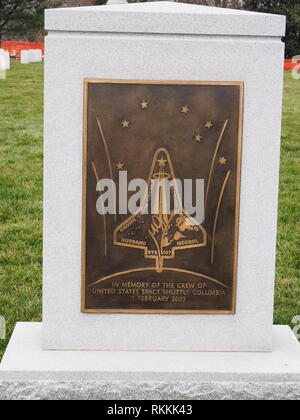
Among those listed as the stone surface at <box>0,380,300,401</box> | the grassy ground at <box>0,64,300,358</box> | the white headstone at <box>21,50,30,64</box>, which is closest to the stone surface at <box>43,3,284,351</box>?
the stone surface at <box>0,380,300,401</box>

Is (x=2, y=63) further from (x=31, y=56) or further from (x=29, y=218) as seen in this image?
(x=29, y=218)

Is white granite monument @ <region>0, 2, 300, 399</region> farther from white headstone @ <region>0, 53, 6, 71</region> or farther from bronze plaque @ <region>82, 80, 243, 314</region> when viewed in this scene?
white headstone @ <region>0, 53, 6, 71</region>

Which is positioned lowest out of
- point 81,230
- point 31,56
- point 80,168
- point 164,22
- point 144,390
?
point 144,390

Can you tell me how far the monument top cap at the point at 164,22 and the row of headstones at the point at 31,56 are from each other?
70.1 ft

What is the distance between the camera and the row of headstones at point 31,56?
2442 cm

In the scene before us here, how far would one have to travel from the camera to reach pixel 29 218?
23.5 feet

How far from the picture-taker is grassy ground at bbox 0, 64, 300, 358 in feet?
17.7

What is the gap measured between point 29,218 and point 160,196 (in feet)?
11.6

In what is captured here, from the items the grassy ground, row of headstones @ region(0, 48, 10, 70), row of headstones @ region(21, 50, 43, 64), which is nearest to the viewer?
the grassy ground
